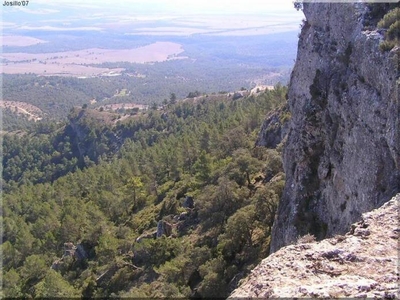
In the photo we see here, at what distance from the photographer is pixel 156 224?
2116 inches

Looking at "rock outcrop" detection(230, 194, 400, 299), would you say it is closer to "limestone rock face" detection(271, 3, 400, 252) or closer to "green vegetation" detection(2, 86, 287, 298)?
"limestone rock face" detection(271, 3, 400, 252)

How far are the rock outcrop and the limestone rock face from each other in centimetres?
366

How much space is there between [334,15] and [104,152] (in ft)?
413

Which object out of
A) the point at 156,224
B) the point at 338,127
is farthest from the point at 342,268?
the point at 156,224

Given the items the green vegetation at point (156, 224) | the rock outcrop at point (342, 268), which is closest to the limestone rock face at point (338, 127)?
the rock outcrop at point (342, 268)

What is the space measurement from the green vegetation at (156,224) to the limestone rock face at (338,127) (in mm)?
8062

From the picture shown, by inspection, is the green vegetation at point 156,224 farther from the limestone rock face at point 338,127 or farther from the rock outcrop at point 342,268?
the rock outcrop at point 342,268

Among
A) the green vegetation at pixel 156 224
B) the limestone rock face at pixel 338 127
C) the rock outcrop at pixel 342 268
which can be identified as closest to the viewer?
the rock outcrop at pixel 342 268

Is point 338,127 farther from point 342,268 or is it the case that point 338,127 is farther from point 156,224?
point 156,224

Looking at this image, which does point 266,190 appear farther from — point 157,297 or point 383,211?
point 383,211

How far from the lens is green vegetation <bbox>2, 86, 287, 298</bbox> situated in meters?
35.5

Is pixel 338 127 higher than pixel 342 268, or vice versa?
pixel 338 127

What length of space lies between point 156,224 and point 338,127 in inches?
1427

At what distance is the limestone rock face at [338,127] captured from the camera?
17.4 m
